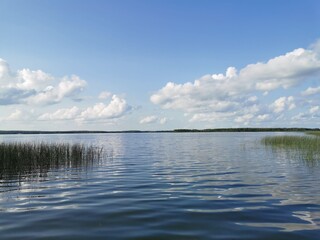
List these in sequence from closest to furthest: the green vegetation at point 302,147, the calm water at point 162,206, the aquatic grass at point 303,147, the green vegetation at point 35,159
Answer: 1. the calm water at point 162,206
2. the green vegetation at point 35,159
3. the aquatic grass at point 303,147
4. the green vegetation at point 302,147

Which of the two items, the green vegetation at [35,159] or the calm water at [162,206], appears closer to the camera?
the calm water at [162,206]

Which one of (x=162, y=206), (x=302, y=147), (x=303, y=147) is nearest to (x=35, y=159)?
(x=162, y=206)

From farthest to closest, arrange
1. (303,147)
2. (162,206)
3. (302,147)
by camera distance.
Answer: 1. (302,147)
2. (303,147)
3. (162,206)

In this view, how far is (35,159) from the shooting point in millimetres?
22703

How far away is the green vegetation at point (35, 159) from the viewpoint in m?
20.4

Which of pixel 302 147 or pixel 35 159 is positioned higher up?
pixel 35 159

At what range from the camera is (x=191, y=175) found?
62.8ft

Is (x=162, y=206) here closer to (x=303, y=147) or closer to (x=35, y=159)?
(x=35, y=159)

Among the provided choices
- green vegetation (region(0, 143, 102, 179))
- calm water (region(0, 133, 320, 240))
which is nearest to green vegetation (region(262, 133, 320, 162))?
calm water (region(0, 133, 320, 240))

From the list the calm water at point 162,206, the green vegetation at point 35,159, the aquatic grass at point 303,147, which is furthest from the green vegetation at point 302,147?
the green vegetation at point 35,159

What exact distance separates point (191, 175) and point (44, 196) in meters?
9.00

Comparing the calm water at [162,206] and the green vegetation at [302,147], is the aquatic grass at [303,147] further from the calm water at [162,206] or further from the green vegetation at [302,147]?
the calm water at [162,206]

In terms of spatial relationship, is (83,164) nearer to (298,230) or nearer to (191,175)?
(191,175)

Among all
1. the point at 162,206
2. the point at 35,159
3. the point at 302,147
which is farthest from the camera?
the point at 302,147
